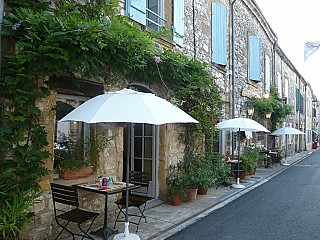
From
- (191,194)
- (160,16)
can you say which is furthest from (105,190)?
(160,16)

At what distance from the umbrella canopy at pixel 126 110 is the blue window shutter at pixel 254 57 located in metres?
10.1

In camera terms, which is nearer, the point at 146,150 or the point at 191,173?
the point at 146,150

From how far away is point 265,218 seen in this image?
568 cm

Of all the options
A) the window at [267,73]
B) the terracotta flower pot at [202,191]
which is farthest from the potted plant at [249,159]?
the window at [267,73]

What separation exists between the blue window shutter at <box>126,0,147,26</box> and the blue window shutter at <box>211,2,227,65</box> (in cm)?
375

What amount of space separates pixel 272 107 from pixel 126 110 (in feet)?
40.9

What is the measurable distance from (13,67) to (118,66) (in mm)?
1727

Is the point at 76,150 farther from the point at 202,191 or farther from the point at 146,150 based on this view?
the point at 202,191

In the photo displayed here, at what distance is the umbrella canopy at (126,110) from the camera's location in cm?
345

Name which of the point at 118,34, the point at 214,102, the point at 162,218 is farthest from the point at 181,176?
the point at 118,34

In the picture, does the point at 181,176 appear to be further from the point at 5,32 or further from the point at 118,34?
the point at 5,32

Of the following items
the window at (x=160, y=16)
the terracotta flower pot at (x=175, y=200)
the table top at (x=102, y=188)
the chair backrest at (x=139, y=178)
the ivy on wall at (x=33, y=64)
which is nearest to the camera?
the ivy on wall at (x=33, y=64)

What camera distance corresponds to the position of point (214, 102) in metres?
7.71

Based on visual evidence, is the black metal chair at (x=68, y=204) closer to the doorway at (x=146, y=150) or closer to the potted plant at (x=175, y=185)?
the potted plant at (x=175, y=185)
